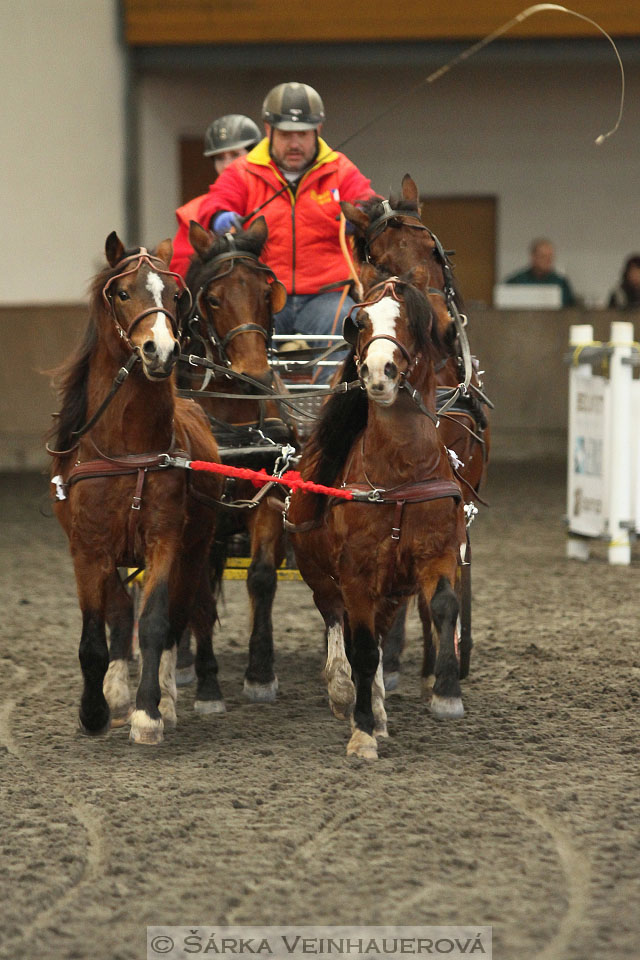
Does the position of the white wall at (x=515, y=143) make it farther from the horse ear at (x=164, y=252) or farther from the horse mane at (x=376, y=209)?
the horse ear at (x=164, y=252)

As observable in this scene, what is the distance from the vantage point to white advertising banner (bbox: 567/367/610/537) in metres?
8.61

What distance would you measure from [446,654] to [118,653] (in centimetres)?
130

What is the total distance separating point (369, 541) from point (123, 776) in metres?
1.07

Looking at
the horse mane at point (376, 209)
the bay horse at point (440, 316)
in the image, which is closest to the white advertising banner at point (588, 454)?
the bay horse at point (440, 316)

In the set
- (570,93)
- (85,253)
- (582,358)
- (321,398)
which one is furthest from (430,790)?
(570,93)

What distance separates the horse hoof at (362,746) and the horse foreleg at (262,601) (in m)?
0.94

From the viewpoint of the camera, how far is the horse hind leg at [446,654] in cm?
432

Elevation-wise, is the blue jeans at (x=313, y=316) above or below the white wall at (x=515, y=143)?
below

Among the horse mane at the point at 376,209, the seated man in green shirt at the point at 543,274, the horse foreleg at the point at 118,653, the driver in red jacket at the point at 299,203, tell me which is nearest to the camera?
the horse foreleg at the point at 118,653

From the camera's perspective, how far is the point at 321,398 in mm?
5812

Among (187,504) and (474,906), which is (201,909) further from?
(187,504)

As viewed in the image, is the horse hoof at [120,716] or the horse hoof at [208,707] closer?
the horse hoof at [120,716]

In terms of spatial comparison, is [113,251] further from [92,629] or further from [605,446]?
[605,446]

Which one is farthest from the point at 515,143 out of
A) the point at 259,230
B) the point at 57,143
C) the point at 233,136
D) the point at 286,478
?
the point at 286,478
